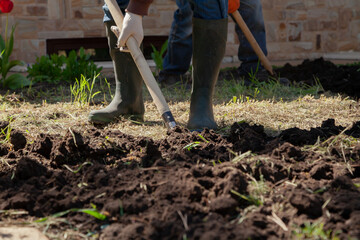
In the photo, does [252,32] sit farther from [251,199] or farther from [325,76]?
[251,199]

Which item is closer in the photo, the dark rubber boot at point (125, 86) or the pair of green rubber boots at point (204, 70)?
the pair of green rubber boots at point (204, 70)

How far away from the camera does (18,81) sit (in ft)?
13.3

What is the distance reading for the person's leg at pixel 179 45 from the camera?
4.30m

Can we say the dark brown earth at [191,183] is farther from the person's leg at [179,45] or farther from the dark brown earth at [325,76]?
the person's leg at [179,45]

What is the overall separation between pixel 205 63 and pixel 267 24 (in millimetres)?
4047

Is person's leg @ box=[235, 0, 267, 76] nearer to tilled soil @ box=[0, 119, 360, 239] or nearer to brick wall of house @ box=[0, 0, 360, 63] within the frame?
brick wall of house @ box=[0, 0, 360, 63]

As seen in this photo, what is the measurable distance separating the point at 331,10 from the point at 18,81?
4364mm

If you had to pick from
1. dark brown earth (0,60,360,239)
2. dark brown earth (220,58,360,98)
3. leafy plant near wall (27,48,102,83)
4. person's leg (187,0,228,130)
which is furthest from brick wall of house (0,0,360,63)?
dark brown earth (0,60,360,239)

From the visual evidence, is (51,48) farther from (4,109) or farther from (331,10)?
(331,10)

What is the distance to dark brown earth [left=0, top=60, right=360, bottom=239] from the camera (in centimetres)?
140

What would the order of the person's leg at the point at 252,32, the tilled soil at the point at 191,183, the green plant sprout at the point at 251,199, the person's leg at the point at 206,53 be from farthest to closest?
the person's leg at the point at 252,32 < the person's leg at the point at 206,53 < the green plant sprout at the point at 251,199 < the tilled soil at the point at 191,183

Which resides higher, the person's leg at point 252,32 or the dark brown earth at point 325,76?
the person's leg at point 252,32

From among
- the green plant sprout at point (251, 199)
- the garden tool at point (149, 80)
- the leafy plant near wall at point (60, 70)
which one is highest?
the garden tool at point (149, 80)

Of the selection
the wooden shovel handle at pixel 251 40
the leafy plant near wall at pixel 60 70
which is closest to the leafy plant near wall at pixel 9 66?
the leafy plant near wall at pixel 60 70
